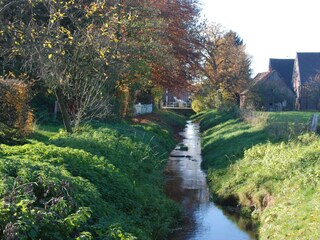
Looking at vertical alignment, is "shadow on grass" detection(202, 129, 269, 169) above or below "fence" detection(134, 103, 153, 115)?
below

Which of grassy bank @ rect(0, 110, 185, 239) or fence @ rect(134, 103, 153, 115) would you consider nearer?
grassy bank @ rect(0, 110, 185, 239)

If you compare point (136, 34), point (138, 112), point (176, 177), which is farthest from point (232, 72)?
point (176, 177)

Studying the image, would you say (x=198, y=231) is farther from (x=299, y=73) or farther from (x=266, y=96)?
(x=299, y=73)

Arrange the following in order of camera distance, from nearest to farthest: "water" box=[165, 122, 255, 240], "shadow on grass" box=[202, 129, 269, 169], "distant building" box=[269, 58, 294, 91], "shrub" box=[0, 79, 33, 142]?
1. "water" box=[165, 122, 255, 240]
2. "shrub" box=[0, 79, 33, 142]
3. "shadow on grass" box=[202, 129, 269, 169]
4. "distant building" box=[269, 58, 294, 91]

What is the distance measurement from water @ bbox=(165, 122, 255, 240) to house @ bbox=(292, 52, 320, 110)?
40.4m

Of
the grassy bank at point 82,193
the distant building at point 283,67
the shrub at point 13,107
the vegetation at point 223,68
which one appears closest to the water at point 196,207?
the grassy bank at point 82,193

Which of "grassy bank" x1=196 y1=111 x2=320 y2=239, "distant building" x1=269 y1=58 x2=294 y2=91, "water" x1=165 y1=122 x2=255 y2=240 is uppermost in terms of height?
"distant building" x1=269 y1=58 x2=294 y2=91

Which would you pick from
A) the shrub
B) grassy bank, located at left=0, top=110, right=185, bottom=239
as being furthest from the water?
the shrub

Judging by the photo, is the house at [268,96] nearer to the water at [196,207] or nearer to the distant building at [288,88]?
the distant building at [288,88]

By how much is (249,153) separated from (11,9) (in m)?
11.2

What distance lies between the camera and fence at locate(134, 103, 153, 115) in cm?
4415

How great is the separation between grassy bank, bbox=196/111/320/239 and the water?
565 millimetres

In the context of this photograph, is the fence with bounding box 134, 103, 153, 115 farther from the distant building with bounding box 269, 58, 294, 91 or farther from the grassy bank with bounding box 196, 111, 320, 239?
the distant building with bounding box 269, 58, 294, 91

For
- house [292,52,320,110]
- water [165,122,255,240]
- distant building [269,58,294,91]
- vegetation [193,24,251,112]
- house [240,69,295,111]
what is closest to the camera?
water [165,122,255,240]
